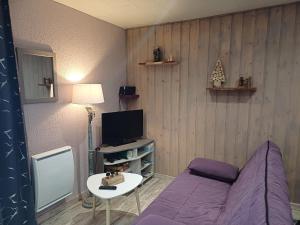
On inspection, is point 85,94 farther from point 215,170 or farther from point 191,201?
point 215,170

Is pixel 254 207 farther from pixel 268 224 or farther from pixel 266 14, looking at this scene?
pixel 266 14

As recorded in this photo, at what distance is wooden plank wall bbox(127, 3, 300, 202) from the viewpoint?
2.45m

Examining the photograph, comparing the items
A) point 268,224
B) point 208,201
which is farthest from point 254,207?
point 208,201

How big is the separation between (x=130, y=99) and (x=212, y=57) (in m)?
1.43

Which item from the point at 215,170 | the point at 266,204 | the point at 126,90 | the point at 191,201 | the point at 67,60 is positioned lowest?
the point at 191,201

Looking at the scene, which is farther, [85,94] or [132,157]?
[132,157]

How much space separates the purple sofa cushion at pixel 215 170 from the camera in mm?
2311

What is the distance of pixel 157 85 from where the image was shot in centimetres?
328

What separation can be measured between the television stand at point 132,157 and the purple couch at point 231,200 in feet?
2.73

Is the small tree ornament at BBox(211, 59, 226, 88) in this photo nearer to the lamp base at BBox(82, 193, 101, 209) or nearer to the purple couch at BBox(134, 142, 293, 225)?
the purple couch at BBox(134, 142, 293, 225)

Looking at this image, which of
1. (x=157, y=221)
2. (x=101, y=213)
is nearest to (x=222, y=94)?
(x=157, y=221)

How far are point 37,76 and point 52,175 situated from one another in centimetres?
102

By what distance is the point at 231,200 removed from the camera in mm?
1668

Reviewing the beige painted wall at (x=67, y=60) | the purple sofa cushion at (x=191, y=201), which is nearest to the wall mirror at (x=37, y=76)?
the beige painted wall at (x=67, y=60)
